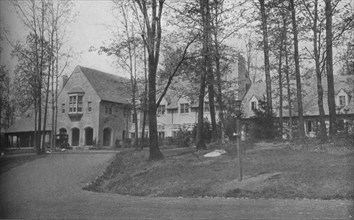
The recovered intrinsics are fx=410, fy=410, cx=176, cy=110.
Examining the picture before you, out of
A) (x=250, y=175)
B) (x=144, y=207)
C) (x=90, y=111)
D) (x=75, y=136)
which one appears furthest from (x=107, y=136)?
(x=144, y=207)

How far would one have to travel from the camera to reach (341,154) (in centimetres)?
1490

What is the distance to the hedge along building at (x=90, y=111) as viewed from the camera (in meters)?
43.6

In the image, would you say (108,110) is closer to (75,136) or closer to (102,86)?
(102,86)

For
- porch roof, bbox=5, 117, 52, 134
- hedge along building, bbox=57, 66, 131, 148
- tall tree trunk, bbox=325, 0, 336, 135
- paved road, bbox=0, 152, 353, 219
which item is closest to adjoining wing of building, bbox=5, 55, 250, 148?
hedge along building, bbox=57, 66, 131, 148

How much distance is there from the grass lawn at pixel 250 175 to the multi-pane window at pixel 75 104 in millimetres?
25639

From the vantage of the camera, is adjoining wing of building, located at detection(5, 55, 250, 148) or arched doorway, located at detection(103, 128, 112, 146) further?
arched doorway, located at detection(103, 128, 112, 146)

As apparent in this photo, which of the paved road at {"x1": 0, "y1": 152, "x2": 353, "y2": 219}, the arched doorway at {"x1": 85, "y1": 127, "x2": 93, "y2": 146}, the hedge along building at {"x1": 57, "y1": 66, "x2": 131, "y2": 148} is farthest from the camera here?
the arched doorway at {"x1": 85, "y1": 127, "x2": 93, "y2": 146}

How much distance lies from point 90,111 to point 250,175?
32.5 meters

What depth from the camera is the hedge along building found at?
143 ft

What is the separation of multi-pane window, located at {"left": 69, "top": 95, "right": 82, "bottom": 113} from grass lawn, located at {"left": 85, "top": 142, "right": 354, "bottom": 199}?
84.1ft

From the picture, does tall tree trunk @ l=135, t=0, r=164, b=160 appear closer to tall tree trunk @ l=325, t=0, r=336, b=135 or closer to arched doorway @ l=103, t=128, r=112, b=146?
tall tree trunk @ l=325, t=0, r=336, b=135

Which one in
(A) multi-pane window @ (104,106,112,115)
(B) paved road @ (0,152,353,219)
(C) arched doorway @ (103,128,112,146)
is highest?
(A) multi-pane window @ (104,106,112,115)

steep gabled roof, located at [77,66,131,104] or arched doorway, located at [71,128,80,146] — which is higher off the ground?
steep gabled roof, located at [77,66,131,104]

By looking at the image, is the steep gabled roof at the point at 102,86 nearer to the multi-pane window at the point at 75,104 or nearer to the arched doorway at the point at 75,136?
the multi-pane window at the point at 75,104
